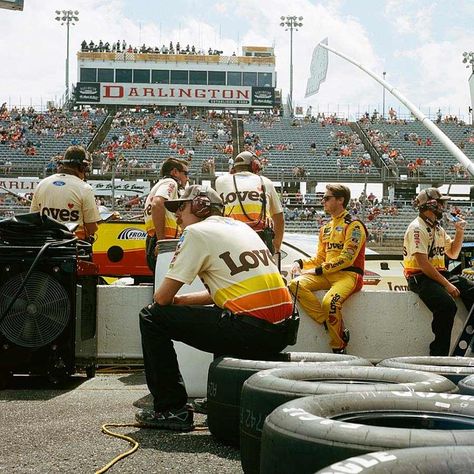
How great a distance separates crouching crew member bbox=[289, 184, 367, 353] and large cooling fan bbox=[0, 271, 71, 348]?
2194 mm

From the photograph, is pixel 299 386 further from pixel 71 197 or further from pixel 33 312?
pixel 71 197

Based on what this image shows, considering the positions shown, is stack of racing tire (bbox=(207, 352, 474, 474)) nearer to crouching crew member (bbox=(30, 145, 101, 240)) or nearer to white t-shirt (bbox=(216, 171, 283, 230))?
white t-shirt (bbox=(216, 171, 283, 230))

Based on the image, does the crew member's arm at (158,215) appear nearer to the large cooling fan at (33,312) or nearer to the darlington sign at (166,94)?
the large cooling fan at (33,312)

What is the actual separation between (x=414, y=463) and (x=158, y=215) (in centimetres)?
569

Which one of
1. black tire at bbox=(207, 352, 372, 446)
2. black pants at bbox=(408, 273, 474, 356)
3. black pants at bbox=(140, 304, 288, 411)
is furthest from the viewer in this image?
black pants at bbox=(408, 273, 474, 356)

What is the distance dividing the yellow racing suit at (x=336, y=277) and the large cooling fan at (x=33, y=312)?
2.21 metres

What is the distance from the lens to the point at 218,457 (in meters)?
4.25

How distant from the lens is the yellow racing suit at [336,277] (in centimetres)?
768

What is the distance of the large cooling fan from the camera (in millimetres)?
6617

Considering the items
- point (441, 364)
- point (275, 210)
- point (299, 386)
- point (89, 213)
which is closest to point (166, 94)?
point (275, 210)

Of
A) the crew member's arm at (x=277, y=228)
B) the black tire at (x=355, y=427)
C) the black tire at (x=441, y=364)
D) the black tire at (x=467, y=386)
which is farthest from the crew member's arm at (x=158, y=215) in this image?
the black tire at (x=355, y=427)

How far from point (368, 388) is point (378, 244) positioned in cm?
3027

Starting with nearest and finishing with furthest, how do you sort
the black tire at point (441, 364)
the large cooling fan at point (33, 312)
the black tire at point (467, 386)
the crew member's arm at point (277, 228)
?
1. the black tire at point (467, 386)
2. the black tire at point (441, 364)
3. the large cooling fan at point (33, 312)
4. the crew member's arm at point (277, 228)

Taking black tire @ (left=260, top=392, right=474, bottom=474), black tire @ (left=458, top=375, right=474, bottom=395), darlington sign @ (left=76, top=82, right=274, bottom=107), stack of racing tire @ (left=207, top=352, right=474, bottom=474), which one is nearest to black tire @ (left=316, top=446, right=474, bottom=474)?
stack of racing tire @ (left=207, top=352, right=474, bottom=474)
